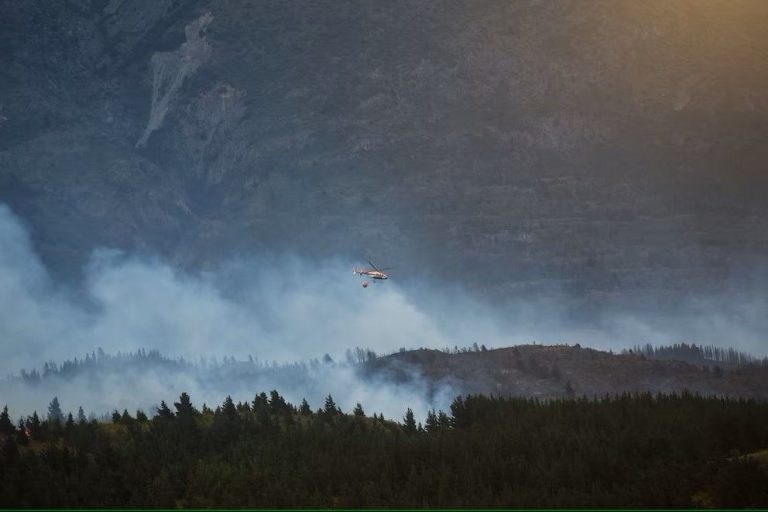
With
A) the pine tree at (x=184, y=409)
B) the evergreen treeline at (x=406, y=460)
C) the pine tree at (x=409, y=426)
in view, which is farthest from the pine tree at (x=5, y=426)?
the pine tree at (x=409, y=426)

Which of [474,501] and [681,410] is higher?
[681,410]

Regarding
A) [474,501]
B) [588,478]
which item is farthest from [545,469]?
[474,501]

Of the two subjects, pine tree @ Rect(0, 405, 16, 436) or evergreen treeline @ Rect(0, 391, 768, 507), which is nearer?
evergreen treeline @ Rect(0, 391, 768, 507)

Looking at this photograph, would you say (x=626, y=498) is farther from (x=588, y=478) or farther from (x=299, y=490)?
(x=299, y=490)

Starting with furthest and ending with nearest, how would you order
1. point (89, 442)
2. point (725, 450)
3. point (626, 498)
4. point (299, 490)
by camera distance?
point (89, 442)
point (725, 450)
point (299, 490)
point (626, 498)

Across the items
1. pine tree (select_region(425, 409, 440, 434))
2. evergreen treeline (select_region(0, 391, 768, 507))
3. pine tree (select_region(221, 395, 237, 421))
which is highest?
pine tree (select_region(221, 395, 237, 421))

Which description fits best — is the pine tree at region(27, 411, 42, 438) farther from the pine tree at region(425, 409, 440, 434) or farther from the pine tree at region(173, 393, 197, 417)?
the pine tree at region(425, 409, 440, 434)

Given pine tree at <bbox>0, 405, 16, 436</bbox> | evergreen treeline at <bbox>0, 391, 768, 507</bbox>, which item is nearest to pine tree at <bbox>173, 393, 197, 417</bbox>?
evergreen treeline at <bbox>0, 391, 768, 507</bbox>

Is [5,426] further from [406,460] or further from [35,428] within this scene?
[406,460]
